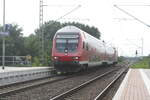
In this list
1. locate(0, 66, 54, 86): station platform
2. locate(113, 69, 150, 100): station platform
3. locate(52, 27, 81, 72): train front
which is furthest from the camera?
locate(52, 27, 81, 72): train front

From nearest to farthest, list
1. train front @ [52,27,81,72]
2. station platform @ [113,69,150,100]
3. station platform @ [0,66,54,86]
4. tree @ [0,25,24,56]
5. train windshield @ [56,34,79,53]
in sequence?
1. station platform @ [113,69,150,100]
2. station platform @ [0,66,54,86]
3. train front @ [52,27,81,72]
4. train windshield @ [56,34,79,53]
5. tree @ [0,25,24,56]

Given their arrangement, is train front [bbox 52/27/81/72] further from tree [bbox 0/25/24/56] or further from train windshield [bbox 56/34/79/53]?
tree [bbox 0/25/24/56]

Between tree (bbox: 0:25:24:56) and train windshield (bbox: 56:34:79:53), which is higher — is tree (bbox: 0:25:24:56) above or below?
above

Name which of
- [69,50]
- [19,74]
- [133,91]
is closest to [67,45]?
[69,50]

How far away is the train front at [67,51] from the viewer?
26312 millimetres

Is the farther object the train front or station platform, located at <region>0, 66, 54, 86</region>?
the train front

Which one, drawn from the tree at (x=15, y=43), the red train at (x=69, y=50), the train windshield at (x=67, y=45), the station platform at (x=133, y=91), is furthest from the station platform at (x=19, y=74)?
the tree at (x=15, y=43)

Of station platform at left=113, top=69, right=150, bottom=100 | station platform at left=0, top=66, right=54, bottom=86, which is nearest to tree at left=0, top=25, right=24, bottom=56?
station platform at left=0, top=66, right=54, bottom=86

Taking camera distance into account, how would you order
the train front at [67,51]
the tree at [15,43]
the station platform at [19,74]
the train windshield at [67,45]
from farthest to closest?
the tree at [15,43] < the train windshield at [67,45] < the train front at [67,51] < the station platform at [19,74]

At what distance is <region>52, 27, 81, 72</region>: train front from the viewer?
2631 centimetres

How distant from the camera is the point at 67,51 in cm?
2670

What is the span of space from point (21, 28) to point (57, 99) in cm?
5778

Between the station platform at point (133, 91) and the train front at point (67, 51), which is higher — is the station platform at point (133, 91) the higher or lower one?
the lower one

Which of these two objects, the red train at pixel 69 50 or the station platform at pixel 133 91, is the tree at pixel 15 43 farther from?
the station platform at pixel 133 91
